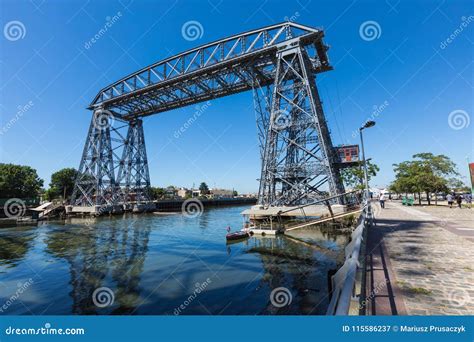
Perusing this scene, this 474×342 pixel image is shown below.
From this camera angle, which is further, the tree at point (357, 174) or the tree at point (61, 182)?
the tree at point (61, 182)

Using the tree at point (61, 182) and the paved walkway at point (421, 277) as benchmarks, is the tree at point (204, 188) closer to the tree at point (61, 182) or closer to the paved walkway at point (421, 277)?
the tree at point (61, 182)

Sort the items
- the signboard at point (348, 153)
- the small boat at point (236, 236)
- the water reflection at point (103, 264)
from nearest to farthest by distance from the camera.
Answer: the water reflection at point (103, 264) → the small boat at point (236, 236) → the signboard at point (348, 153)

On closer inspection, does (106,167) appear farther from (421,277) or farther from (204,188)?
(204,188)

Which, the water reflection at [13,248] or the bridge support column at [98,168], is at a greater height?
the bridge support column at [98,168]

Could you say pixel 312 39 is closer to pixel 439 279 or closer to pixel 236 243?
pixel 236 243

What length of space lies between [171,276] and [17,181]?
54.6m

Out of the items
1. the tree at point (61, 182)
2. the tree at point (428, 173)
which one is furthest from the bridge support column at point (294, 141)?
the tree at point (61, 182)

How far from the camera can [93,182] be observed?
126 feet

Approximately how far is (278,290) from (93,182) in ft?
129

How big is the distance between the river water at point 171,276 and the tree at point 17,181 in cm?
3844

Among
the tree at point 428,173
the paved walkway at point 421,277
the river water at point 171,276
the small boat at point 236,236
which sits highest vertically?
the tree at point 428,173

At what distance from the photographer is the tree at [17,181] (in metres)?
43.7

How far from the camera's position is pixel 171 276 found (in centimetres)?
980
